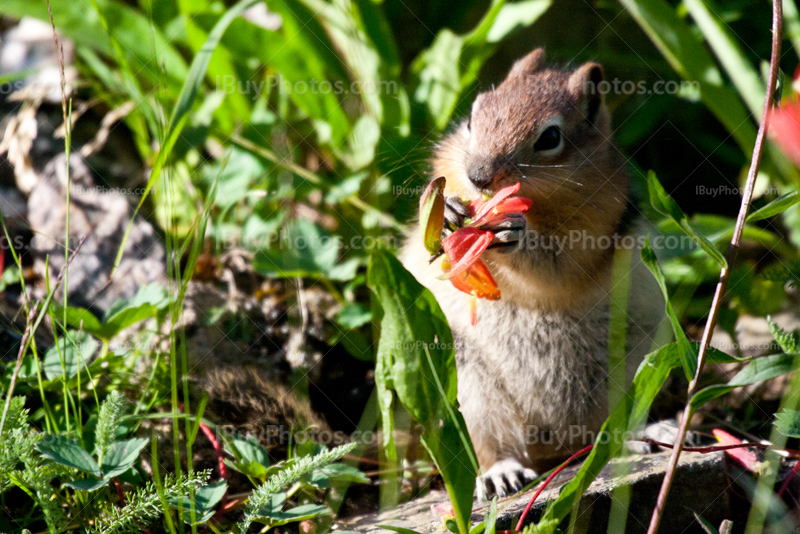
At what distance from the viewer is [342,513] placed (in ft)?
9.30

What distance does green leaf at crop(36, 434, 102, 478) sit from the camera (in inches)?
89.8

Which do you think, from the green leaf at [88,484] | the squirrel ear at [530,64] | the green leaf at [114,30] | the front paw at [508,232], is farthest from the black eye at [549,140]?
the green leaf at [114,30]

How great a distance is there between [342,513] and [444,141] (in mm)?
1870

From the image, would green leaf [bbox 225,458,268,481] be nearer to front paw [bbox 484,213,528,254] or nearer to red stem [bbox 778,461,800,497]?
front paw [bbox 484,213,528,254]

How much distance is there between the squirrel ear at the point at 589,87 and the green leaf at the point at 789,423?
1711 mm

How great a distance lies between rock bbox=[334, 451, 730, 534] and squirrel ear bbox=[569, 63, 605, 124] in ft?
5.60

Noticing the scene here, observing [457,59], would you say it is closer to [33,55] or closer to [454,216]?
[454,216]

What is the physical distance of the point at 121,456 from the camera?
2.39 m

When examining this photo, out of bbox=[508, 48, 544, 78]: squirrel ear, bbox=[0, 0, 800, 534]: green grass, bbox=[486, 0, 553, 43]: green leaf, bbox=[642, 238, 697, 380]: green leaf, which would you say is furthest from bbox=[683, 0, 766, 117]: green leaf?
bbox=[642, 238, 697, 380]: green leaf

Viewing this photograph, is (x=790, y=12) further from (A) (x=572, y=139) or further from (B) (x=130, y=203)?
(B) (x=130, y=203)

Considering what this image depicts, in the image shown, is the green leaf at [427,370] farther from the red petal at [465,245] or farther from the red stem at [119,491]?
the red stem at [119,491]

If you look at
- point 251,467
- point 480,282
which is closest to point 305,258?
point 480,282

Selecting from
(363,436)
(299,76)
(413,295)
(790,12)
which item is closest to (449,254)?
(413,295)

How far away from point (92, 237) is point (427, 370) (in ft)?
8.80
